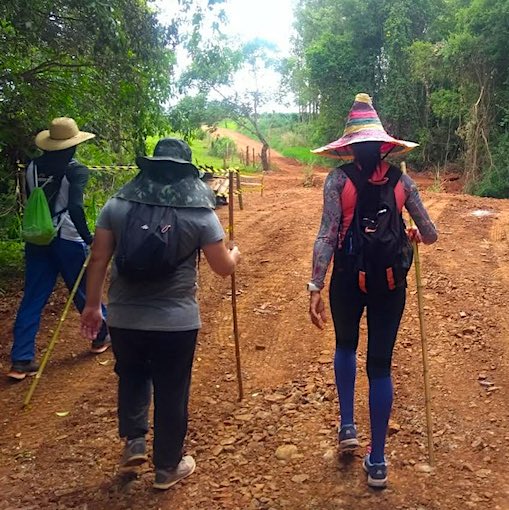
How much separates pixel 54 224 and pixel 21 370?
3.59 feet

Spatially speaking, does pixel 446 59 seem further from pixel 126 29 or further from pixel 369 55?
pixel 126 29

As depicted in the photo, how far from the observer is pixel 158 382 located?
2965 millimetres

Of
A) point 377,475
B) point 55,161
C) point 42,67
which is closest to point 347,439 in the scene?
point 377,475

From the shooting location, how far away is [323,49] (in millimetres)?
26922

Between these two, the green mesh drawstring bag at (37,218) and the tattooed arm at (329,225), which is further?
the green mesh drawstring bag at (37,218)

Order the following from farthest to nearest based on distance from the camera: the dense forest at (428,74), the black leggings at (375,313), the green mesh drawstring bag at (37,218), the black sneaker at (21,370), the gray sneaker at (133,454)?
the dense forest at (428,74) → the black sneaker at (21,370) → the green mesh drawstring bag at (37,218) → the gray sneaker at (133,454) → the black leggings at (375,313)

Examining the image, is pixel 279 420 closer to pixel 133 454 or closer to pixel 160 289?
pixel 133 454

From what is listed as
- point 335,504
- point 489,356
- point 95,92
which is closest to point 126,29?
point 95,92

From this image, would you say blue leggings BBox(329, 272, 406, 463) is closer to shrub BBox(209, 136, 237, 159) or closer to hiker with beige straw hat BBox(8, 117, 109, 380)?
hiker with beige straw hat BBox(8, 117, 109, 380)

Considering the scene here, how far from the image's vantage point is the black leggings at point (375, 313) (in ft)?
9.82

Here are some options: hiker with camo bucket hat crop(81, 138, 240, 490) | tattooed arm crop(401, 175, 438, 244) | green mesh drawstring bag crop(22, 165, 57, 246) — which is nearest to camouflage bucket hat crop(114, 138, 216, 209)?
hiker with camo bucket hat crop(81, 138, 240, 490)

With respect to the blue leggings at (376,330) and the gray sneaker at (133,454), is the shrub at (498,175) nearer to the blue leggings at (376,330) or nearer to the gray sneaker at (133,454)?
the blue leggings at (376,330)

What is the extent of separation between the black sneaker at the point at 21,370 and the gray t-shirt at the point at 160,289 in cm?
192

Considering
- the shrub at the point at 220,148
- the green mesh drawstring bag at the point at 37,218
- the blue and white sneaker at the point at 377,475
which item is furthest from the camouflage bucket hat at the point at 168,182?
the shrub at the point at 220,148
